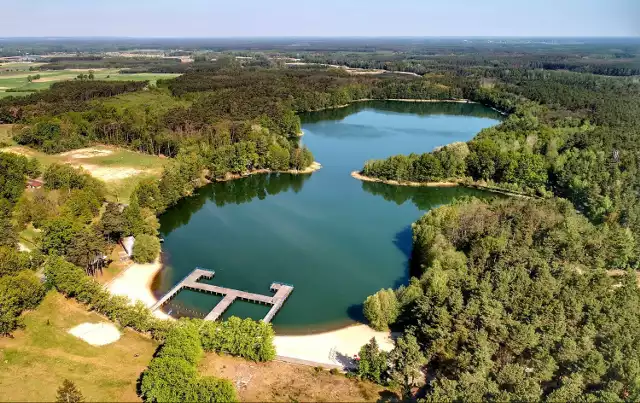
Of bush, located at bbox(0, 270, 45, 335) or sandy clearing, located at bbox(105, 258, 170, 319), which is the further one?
sandy clearing, located at bbox(105, 258, 170, 319)

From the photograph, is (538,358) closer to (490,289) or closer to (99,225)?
(490,289)

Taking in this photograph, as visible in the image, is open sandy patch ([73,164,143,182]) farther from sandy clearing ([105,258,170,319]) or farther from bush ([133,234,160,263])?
sandy clearing ([105,258,170,319])

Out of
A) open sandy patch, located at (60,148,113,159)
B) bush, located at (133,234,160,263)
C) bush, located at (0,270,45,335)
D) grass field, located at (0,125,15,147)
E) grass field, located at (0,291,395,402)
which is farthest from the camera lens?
grass field, located at (0,125,15,147)

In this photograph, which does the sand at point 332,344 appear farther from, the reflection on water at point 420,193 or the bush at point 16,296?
the reflection on water at point 420,193

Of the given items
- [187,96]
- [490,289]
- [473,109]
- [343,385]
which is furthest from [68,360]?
[473,109]

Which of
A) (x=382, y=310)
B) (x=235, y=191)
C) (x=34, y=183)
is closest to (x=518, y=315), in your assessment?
(x=382, y=310)

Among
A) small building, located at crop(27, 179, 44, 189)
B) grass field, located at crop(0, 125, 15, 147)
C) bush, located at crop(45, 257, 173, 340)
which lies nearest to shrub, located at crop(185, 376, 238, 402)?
bush, located at crop(45, 257, 173, 340)
